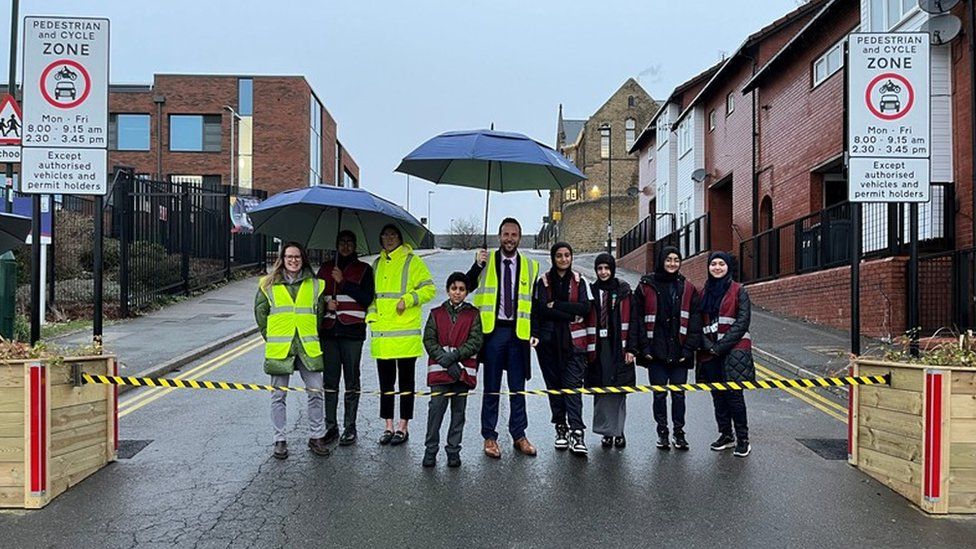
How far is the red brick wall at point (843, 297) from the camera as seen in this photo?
43.3 ft

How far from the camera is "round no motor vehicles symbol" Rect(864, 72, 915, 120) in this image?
6.97 m

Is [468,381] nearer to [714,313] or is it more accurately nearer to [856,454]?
[714,313]

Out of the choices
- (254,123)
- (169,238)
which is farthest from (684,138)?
(254,123)

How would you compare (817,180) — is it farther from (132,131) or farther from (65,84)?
(132,131)

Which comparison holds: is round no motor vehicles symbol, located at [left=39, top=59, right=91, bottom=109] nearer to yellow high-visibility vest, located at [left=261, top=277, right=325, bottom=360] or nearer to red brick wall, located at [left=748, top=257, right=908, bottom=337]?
yellow high-visibility vest, located at [left=261, top=277, right=325, bottom=360]

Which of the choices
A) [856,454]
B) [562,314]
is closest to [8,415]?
[562,314]

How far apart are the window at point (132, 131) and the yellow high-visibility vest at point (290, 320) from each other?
4532 centimetres

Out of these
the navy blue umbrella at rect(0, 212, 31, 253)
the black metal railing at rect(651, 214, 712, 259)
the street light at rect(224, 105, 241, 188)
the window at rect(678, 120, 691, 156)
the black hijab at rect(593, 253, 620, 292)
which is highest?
the street light at rect(224, 105, 241, 188)

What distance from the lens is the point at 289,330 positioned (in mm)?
6719

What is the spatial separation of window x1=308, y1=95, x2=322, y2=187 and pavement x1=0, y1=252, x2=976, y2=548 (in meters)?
42.1

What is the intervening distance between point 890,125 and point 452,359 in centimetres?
425

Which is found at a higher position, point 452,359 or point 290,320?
point 290,320

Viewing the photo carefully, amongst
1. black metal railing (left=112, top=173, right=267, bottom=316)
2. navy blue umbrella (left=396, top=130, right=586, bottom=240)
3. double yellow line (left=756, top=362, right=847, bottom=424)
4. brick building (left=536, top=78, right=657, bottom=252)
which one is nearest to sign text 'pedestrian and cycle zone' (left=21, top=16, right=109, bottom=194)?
navy blue umbrella (left=396, top=130, right=586, bottom=240)

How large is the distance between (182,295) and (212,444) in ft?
47.2
